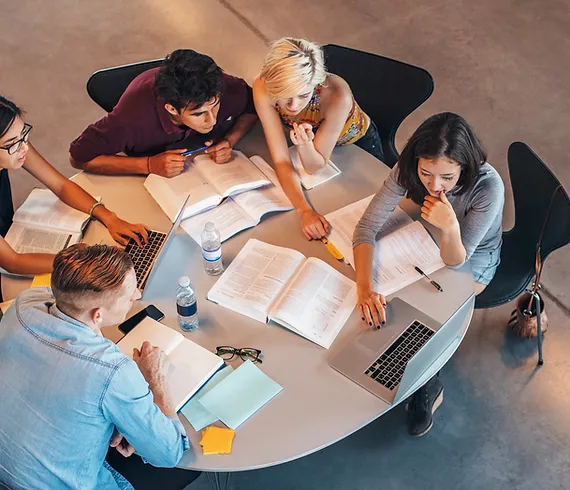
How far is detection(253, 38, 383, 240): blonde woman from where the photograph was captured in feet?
8.13

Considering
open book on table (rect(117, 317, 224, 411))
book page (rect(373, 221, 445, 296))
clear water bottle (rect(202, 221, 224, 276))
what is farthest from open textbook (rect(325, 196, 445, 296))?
open book on table (rect(117, 317, 224, 411))

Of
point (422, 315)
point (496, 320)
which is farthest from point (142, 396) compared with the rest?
point (496, 320)

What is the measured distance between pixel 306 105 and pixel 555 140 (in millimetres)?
2076

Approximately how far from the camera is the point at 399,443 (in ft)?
9.04

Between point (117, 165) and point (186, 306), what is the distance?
32.9 inches

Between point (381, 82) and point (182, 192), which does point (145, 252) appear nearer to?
point (182, 192)

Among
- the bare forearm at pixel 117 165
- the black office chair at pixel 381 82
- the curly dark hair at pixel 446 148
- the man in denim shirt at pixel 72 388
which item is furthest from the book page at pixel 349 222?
the man in denim shirt at pixel 72 388

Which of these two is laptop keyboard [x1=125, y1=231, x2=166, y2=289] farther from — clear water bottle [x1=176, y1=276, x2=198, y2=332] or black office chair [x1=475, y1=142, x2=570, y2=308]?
black office chair [x1=475, y1=142, x2=570, y2=308]

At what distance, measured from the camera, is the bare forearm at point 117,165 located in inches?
104

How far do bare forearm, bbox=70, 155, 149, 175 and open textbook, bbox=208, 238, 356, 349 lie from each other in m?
0.60

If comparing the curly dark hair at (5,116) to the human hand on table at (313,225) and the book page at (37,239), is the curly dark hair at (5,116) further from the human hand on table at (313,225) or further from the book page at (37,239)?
the human hand on table at (313,225)

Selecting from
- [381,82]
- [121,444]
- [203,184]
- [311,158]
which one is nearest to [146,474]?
[121,444]

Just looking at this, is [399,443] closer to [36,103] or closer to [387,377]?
[387,377]

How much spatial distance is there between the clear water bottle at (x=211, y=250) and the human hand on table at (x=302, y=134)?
1.66 feet
